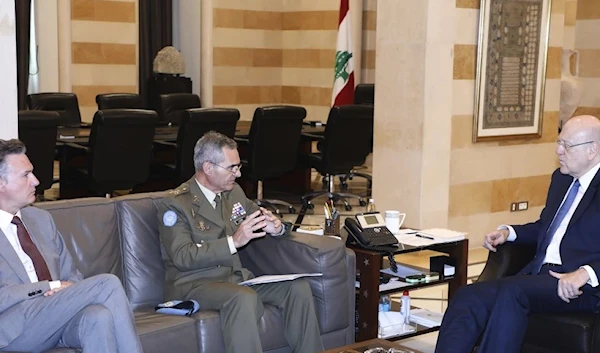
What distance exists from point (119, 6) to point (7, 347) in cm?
874

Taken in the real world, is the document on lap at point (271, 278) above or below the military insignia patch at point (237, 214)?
below

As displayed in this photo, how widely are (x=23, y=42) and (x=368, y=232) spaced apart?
741cm

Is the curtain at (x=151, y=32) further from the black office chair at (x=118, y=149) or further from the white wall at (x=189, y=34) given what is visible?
the black office chair at (x=118, y=149)

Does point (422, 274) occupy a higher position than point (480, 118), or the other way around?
point (480, 118)

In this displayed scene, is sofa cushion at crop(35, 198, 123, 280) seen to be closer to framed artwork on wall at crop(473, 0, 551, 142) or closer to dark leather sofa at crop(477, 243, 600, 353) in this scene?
dark leather sofa at crop(477, 243, 600, 353)

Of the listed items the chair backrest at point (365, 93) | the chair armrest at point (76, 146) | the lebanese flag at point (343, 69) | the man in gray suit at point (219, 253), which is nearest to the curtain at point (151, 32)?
the lebanese flag at point (343, 69)

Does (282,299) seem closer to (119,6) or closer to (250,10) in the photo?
(119,6)

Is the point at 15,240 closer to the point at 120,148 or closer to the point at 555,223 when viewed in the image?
the point at 555,223

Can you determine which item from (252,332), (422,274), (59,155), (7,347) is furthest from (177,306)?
(59,155)

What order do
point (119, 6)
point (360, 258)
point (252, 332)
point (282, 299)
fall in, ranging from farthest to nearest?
point (119, 6), point (360, 258), point (282, 299), point (252, 332)

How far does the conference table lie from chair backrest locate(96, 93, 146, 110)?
Result: 322mm

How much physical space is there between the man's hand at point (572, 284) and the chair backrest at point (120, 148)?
4272 mm

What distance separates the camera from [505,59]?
7.38 meters

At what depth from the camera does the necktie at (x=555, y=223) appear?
179 inches
